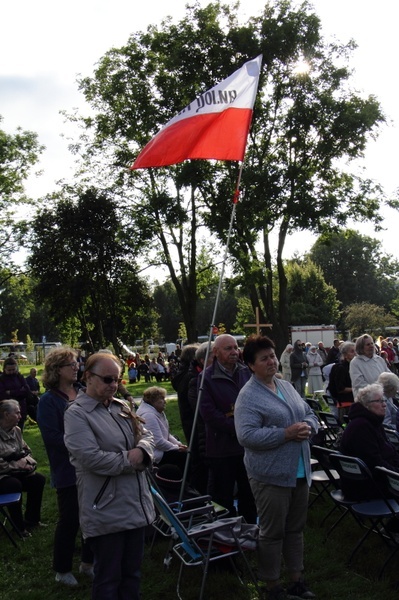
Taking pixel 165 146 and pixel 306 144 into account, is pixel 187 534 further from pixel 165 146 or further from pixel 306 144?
pixel 306 144

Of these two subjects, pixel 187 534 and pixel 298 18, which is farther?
pixel 298 18

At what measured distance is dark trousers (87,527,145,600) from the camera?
3.72m

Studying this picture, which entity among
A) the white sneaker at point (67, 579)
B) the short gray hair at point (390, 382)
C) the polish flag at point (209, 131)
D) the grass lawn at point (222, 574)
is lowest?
the grass lawn at point (222, 574)

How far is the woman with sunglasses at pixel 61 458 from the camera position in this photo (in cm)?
536

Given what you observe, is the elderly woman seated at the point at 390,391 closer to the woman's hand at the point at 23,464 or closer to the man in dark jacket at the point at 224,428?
the man in dark jacket at the point at 224,428

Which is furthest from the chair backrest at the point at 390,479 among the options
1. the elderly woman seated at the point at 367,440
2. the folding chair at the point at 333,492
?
the folding chair at the point at 333,492

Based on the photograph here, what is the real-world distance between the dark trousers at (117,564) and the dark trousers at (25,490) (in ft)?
10.3

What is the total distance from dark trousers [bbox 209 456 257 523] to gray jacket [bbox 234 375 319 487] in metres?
0.88

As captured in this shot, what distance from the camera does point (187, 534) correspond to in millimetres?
4719

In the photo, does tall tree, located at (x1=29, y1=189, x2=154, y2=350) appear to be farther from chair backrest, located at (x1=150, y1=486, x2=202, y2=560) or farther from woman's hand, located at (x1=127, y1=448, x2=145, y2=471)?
woman's hand, located at (x1=127, y1=448, x2=145, y2=471)

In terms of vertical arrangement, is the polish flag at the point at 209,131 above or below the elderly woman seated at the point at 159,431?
above

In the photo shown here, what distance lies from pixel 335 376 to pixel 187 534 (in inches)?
251

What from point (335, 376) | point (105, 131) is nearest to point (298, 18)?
point (105, 131)

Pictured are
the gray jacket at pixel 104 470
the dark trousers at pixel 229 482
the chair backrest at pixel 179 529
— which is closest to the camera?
the gray jacket at pixel 104 470
